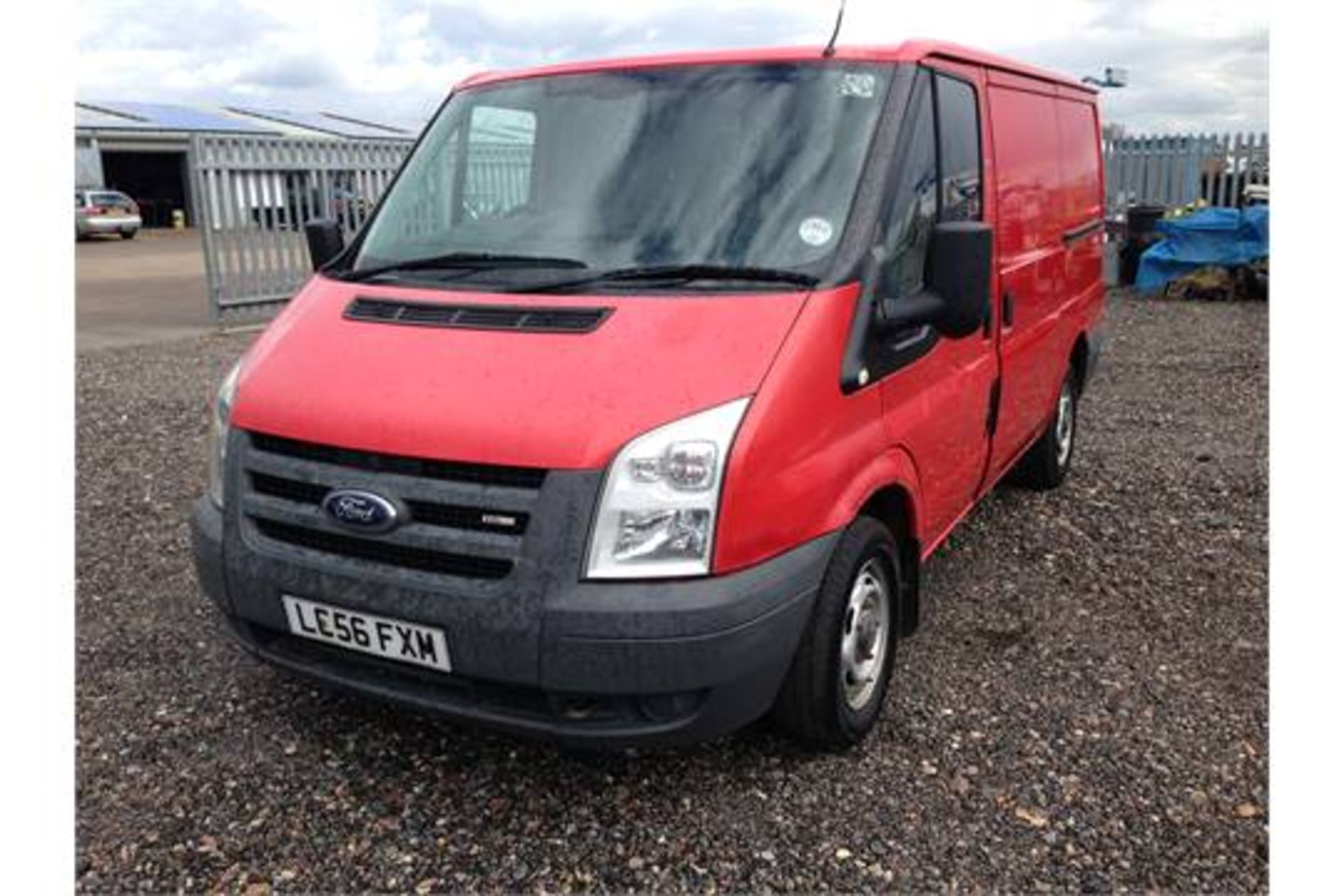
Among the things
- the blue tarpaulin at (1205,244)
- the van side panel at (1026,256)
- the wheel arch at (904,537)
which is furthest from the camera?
the blue tarpaulin at (1205,244)

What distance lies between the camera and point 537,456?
250 cm

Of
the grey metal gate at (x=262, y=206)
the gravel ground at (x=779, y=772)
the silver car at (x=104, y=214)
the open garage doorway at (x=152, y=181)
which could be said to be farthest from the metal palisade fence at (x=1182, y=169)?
the open garage doorway at (x=152, y=181)

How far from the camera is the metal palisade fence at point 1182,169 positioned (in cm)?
1572

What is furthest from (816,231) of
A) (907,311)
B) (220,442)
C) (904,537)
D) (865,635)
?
(220,442)

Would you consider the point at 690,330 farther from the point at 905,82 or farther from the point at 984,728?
the point at 984,728

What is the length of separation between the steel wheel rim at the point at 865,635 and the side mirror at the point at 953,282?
0.74 meters

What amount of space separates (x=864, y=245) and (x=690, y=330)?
0.60 metres

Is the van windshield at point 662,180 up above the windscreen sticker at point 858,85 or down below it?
below

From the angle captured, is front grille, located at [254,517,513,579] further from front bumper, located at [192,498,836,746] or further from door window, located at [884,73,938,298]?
door window, located at [884,73,938,298]

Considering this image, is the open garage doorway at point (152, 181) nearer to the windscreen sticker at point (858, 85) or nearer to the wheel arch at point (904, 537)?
the windscreen sticker at point (858, 85)

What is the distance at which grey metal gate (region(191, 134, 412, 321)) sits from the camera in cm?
1160

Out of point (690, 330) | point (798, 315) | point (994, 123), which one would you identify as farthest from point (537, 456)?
point (994, 123)

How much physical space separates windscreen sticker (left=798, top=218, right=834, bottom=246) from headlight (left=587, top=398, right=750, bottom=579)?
2.50ft

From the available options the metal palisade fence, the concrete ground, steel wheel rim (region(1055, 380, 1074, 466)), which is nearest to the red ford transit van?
steel wheel rim (region(1055, 380, 1074, 466))
